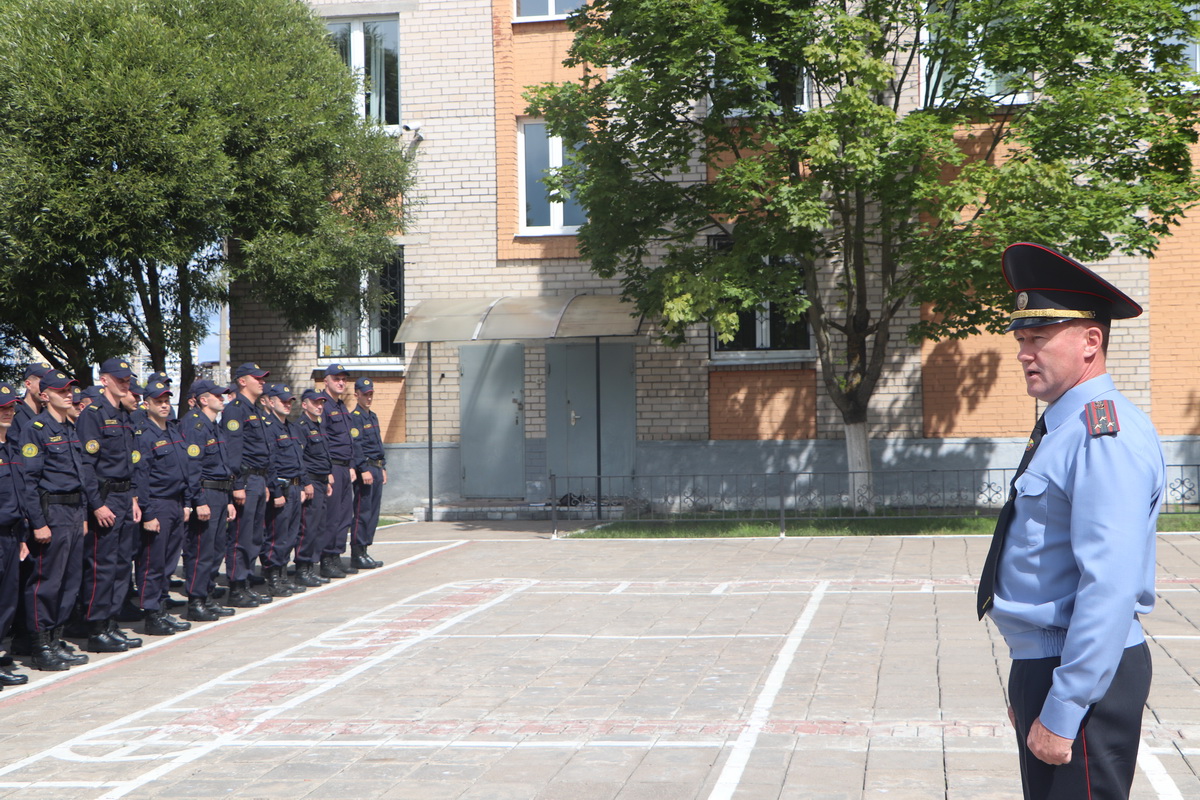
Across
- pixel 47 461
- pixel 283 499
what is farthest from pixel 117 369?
pixel 283 499

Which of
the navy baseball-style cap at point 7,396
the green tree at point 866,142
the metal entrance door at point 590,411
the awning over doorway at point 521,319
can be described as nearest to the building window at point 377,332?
the awning over doorway at point 521,319

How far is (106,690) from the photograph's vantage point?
26.0 feet

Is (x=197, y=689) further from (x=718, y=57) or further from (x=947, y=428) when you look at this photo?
(x=947, y=428)

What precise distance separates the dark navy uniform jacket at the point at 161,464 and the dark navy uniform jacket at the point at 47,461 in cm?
98

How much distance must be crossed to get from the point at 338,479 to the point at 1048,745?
11177mm

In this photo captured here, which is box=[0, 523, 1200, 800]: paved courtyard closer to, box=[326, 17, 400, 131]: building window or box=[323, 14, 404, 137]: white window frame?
box=[323, 14, 404, 137]: white window frame

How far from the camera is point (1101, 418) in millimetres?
2941

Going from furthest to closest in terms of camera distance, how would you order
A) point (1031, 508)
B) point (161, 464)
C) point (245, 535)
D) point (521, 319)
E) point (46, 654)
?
1. point (521, 319)
2. point (245, 535)
3. point (161, 464)
4. point (46, 654)
5. point (1031, 508)

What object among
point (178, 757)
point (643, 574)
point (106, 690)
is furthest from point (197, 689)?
point (643, 574)

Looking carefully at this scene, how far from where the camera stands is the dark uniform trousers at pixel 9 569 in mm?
8398

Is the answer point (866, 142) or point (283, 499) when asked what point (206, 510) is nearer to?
point (283, 499)

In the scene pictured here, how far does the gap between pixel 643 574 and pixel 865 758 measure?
7.17 m

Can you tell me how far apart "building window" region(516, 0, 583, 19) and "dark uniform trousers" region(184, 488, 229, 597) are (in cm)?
1305

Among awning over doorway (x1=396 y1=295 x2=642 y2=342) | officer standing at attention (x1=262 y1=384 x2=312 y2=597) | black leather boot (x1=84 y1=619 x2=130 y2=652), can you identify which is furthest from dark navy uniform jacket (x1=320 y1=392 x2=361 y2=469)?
awning over doorway (x1=396 y1=295 x2=642 y2=342)
